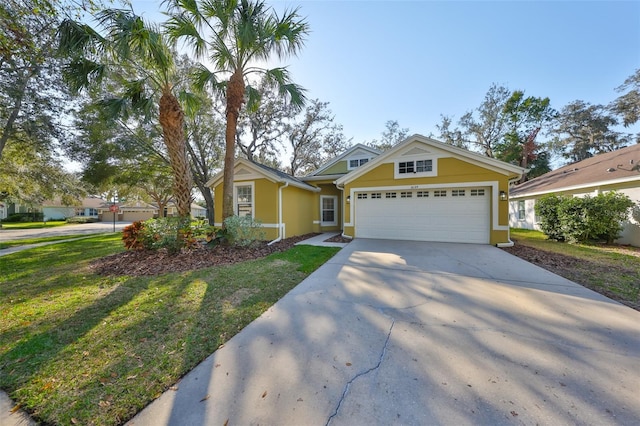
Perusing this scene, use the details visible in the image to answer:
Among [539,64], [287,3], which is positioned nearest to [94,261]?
[287,3]

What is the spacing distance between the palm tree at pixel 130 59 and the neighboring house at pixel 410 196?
290 centimetres

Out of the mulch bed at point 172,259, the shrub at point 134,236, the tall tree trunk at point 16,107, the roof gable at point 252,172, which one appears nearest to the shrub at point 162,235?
the shrub at point 134,236

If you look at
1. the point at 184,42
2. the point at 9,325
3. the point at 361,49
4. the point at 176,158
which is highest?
the point at 361,49

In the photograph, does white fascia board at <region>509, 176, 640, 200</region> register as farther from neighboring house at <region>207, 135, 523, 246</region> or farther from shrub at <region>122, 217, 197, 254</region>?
shrub at <region>122, 217, 197, 254</region>

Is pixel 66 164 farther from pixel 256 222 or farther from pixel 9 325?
pixel 9 325

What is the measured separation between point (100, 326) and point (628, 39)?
17916 millimetres

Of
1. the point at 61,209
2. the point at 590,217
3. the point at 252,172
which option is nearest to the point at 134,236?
the point at 252,172

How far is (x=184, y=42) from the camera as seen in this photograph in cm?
Result: 723

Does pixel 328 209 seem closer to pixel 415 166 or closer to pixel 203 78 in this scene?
pixel 415 166

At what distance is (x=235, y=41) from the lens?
24.3ft

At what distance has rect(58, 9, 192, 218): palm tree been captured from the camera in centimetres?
576

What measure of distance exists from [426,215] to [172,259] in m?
8.98

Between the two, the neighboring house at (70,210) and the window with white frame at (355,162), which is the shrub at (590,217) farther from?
the neighboring house at (70,210)

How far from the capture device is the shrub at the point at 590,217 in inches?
328
